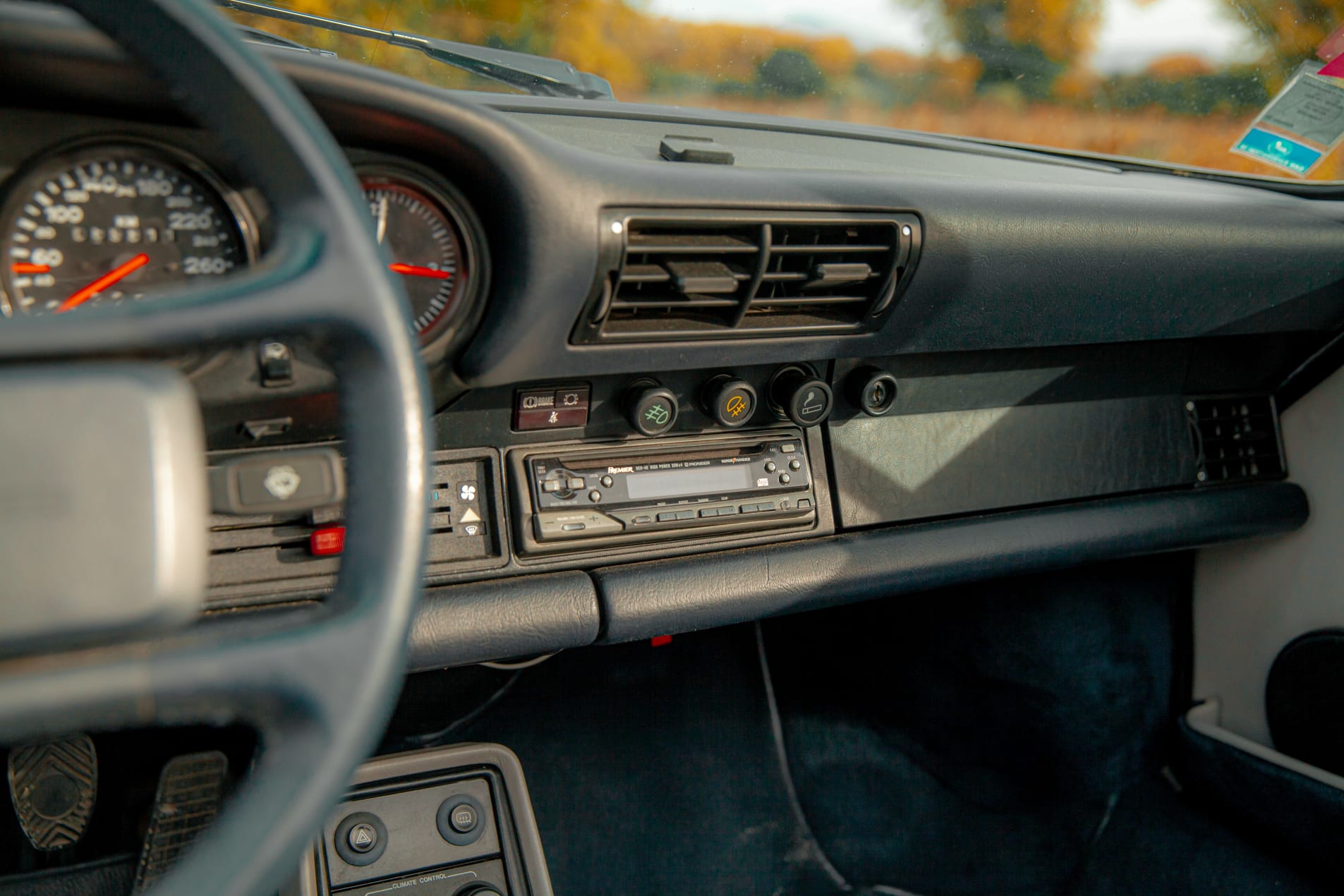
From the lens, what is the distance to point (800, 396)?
1725mm

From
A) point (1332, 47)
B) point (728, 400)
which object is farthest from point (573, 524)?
point (1332, 47)

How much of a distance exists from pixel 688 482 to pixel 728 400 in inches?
6.5

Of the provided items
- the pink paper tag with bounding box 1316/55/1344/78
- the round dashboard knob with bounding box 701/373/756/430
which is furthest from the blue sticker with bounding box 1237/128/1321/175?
the round dashboard knob with bounding box 701/373/756/430

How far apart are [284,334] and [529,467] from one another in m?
0.85

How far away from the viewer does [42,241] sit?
3.79 feet

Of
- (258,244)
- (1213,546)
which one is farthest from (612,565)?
(1213,546)

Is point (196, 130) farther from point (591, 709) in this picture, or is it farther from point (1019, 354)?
point (591, 709)

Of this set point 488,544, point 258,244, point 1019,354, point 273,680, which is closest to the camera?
point 273,680

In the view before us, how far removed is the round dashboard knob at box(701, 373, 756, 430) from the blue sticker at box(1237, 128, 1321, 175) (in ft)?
4.48

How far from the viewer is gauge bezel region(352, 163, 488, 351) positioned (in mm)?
1343

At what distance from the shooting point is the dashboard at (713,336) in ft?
4.00

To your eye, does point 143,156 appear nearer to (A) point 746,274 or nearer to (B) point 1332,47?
(A) point 746,274

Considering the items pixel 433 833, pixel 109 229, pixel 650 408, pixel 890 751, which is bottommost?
pixel 890 751

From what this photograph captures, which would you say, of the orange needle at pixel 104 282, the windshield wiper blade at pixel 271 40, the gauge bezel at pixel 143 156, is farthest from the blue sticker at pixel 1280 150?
the orange needle at pixel 104 282
